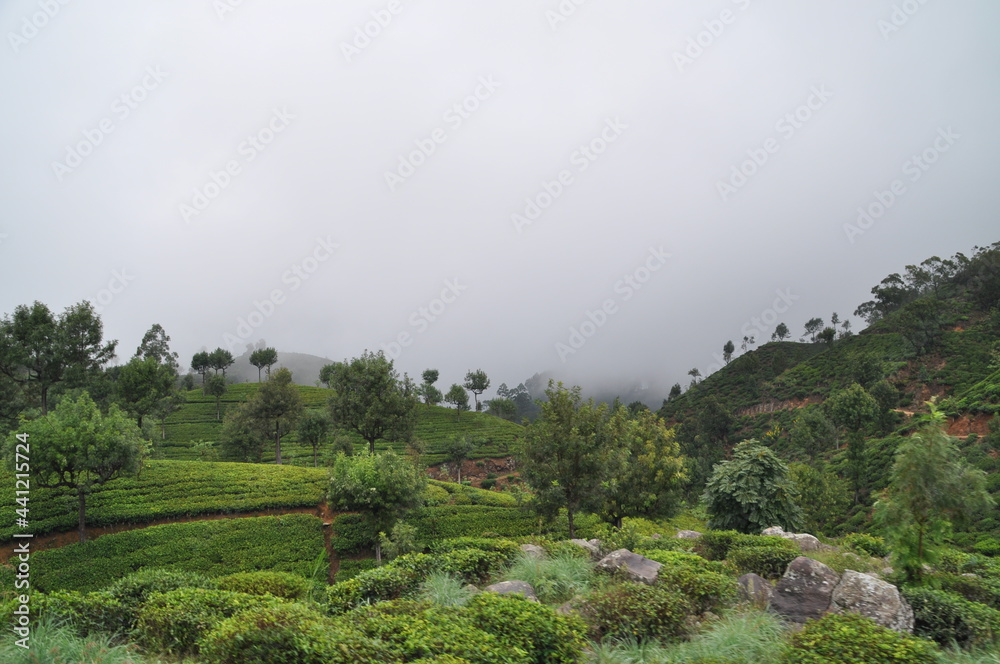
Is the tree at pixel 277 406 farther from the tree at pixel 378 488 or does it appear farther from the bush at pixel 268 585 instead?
the bush at pixel 268 585

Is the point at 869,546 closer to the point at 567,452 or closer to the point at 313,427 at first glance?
the point at 567,452

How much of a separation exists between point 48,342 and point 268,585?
1539 inches

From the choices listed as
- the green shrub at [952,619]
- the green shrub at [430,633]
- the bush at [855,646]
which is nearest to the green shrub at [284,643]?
the green shrub at [430,633]

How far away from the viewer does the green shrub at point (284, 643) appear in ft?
19.2

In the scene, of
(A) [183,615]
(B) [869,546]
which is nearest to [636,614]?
(A) [183,615]

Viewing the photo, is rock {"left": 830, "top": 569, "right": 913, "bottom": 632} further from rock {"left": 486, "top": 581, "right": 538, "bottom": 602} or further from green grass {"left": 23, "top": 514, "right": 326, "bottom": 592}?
green grass {"left": 23, "top": 514, "right": 326, "bottom": 592}

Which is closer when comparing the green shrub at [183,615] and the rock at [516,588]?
the green shrub at [183,615]

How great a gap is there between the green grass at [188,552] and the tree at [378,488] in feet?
9.30

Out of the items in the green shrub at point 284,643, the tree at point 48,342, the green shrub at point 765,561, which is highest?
the tree at point 48,342

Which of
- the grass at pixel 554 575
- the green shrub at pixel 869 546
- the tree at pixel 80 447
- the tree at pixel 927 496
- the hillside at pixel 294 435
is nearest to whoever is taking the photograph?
the tree at pixel 927 496

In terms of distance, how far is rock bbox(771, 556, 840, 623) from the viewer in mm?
9031

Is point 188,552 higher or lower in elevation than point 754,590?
lower

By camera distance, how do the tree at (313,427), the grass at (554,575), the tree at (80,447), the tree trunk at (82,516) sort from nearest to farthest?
the grass at (554,575), the tree at (80,447), the tree trunk at (82,516), the tree at (313,427)

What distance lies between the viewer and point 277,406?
4197cm
